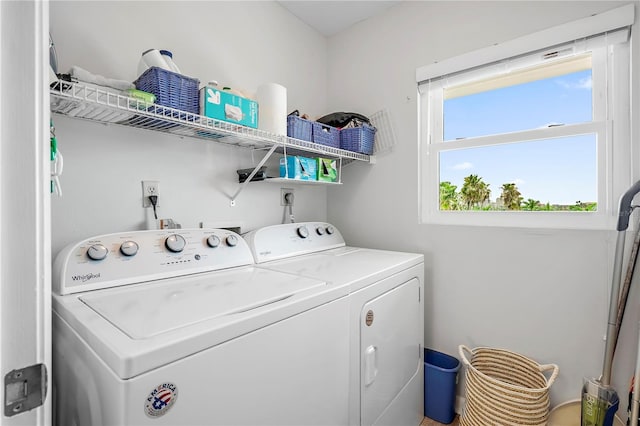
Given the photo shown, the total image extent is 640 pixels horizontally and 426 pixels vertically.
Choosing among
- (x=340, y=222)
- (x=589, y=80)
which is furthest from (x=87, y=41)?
(x=589, y=80)

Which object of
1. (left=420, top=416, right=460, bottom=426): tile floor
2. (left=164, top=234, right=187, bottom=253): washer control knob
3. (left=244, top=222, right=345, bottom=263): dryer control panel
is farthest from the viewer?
(left=420, top=416, right=460, bottom=426): tile floor

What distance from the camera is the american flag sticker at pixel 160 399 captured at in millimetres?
618

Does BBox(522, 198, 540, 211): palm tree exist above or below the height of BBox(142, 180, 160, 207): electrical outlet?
below

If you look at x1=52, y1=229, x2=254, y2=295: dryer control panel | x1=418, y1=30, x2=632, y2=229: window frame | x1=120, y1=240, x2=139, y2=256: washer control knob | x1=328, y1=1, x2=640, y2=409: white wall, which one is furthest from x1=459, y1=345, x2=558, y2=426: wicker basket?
x1=120, y1=240, x2=139, y2=256: washer control knob

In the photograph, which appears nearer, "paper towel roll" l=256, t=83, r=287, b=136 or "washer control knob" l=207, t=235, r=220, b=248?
"washer control knob" l=207, t=235, r=220, b=248

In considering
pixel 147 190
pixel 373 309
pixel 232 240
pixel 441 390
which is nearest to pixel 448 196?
pixel 373 309

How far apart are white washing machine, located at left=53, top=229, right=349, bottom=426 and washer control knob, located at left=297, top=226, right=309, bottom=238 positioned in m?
0.56

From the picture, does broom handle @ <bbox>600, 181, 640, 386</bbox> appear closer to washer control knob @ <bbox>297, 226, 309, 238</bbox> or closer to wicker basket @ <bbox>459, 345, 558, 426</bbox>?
wicker basket @ <bbox>459, 345, 558, 426</bbox>

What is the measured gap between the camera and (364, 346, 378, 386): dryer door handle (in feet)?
4.10

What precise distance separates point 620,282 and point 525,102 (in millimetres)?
1028

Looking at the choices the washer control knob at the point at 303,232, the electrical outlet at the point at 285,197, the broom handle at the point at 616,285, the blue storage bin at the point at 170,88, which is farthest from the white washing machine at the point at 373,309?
the broom handle at the point at 616,285

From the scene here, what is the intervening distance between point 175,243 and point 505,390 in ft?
5.27

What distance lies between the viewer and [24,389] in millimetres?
610

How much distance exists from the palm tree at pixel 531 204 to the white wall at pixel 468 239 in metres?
0.15
